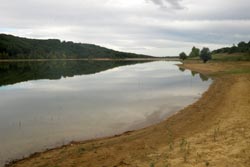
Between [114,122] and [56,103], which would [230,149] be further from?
[56,103]

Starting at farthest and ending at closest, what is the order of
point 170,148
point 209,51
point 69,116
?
point 209,51 → point 69,116 → point 170,148

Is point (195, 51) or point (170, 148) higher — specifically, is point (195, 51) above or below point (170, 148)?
above

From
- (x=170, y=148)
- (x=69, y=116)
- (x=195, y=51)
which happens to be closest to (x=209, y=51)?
(x=195, y=51)

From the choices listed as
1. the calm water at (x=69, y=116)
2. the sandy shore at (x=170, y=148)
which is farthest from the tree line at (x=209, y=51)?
the sandy shore at (x=170, y=148)

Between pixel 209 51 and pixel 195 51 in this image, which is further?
pixel 195 51

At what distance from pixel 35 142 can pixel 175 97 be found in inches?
799

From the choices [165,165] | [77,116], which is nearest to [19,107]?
[77,116]

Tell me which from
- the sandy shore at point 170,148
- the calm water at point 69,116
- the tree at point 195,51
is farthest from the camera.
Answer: the tree at point 195,51

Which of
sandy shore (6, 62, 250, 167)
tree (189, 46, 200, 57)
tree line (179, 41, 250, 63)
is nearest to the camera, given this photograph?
sandy shore (6, 62, 250, 167)

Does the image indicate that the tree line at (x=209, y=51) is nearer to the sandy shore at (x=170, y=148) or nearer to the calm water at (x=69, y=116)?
the calm water at (x=69, y=116)

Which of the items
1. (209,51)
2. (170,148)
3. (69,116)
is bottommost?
(69,116)

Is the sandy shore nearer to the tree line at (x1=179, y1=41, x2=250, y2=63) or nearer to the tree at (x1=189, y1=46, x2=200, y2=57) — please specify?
the tree line at (x1=179, y1=41, x2=250, y2=63)

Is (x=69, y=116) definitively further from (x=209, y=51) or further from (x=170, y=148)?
(x=209, y=51)

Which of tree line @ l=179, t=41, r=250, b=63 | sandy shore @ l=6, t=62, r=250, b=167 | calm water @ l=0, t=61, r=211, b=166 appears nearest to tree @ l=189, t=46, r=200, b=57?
tree line @ l=179, t=41, r=250, b=63
